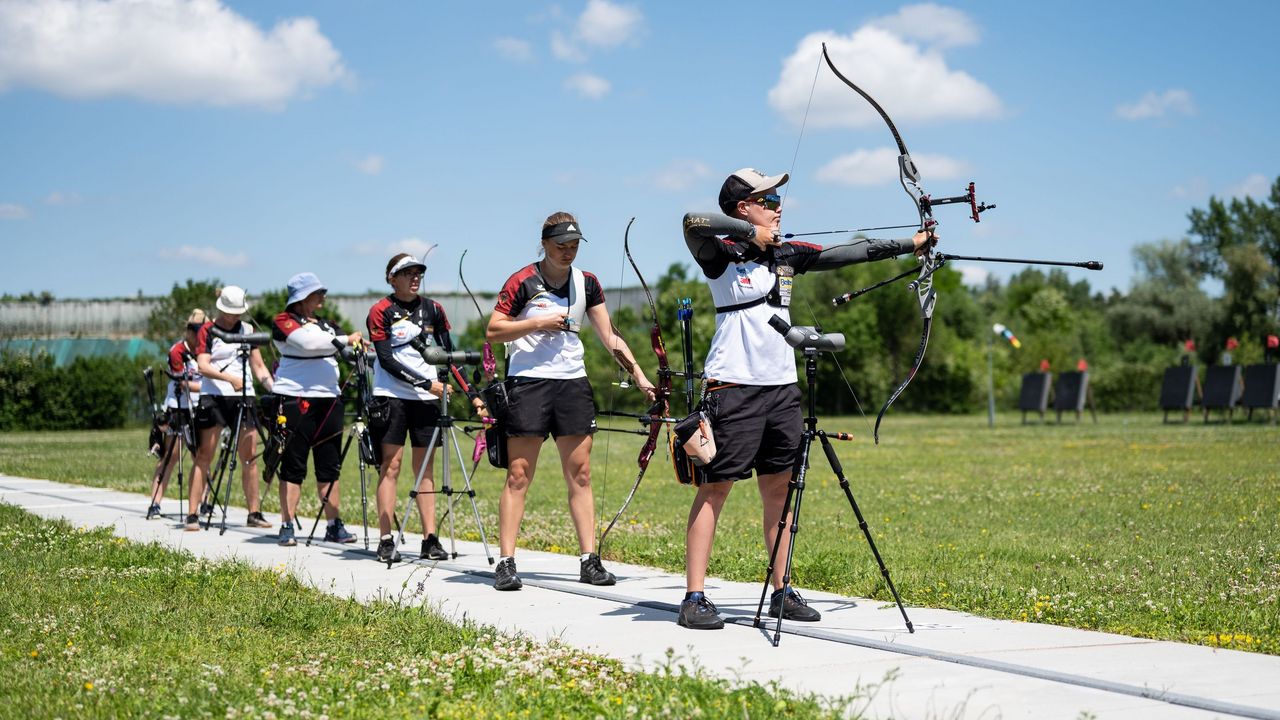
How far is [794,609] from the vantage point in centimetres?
652

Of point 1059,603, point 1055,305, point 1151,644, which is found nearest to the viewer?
point 1151,644

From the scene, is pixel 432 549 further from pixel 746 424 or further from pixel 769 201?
pixel 769 201

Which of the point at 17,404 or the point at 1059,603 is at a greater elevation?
the point at 1059,603

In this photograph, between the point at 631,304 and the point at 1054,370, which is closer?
the point at 631,304

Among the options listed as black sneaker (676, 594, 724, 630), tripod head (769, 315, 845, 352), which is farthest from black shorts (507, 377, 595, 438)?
tripod head (769, 315, 845, 352)

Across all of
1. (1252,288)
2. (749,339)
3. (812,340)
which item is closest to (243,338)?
(749,339)

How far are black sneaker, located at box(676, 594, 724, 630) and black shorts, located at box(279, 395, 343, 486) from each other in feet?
16.1

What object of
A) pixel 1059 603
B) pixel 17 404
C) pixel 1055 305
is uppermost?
pixel 1055 305

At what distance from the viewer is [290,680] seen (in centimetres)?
514

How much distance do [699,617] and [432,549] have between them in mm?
3520

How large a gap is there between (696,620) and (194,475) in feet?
24.2

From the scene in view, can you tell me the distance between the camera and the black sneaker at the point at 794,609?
6.49 m

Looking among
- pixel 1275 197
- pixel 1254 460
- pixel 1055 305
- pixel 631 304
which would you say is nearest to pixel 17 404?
pixel 631 304

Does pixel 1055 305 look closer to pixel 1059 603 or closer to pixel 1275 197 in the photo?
pixel 1275 197
